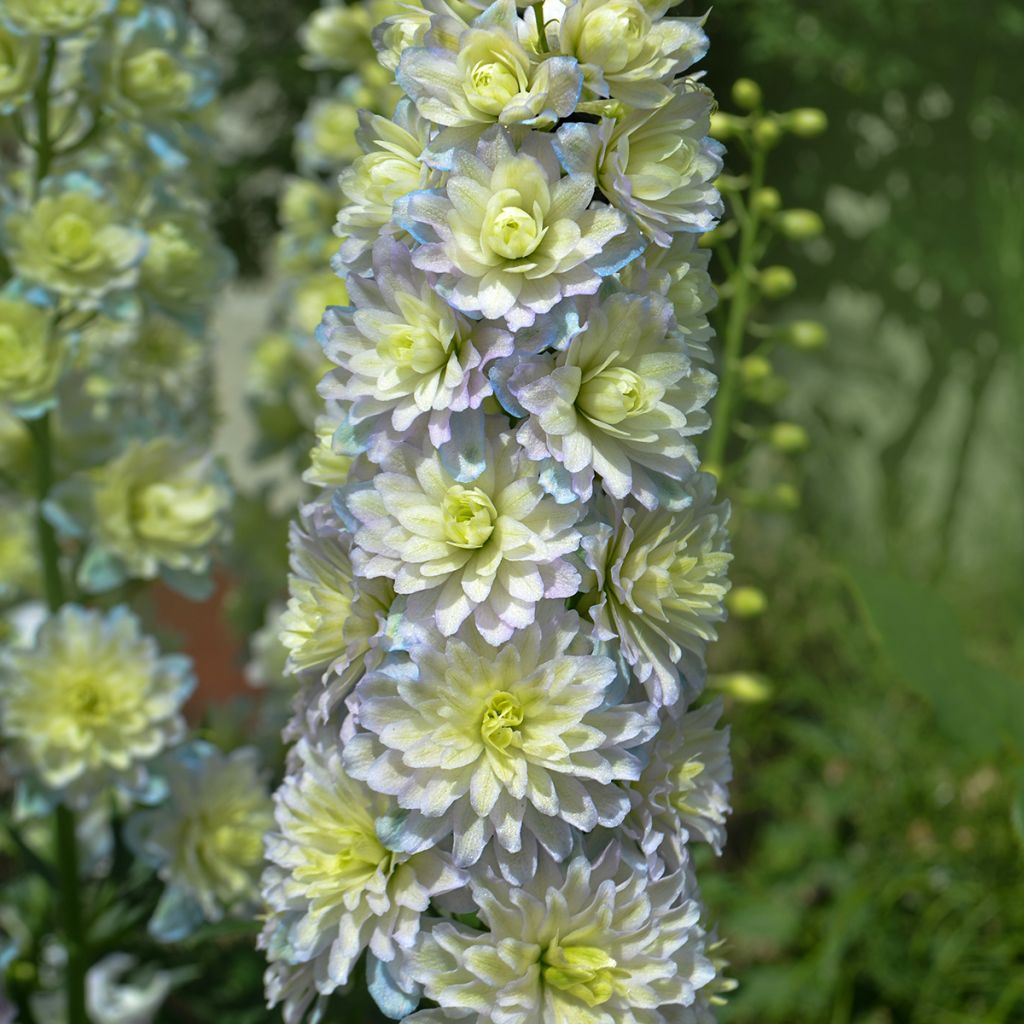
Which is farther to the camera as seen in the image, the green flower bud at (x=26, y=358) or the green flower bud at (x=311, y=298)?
the green flower bud at (x=311, y=298)

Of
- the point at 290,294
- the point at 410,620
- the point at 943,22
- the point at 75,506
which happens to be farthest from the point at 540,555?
the point at 943,22

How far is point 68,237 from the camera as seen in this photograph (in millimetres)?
989

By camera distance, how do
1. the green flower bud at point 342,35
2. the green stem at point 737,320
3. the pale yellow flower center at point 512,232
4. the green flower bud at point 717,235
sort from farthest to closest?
the green flower bud at point 342,35 < the green stem at point 737,320 < the green flower bud at point 717,235 < the pale yellow flower center at point 512,232

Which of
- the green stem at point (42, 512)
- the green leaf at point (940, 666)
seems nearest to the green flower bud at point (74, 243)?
the green stem at point (42, 512)

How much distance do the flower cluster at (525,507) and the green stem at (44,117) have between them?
19.9 inches

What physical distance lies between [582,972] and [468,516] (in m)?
0.21

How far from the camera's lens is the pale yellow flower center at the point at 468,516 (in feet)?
1.88

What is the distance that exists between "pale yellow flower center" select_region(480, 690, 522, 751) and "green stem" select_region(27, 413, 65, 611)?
61 centimetres

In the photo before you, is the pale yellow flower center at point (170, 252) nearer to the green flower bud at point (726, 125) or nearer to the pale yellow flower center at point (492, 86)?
the green flower bud at point (726, 125)

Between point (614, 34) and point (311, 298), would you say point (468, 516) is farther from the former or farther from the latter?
point (311, 298)

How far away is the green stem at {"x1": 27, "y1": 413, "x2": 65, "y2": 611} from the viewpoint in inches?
41.6

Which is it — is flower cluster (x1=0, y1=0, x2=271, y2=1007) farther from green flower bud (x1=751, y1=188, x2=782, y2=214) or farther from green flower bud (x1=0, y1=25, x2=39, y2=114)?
green flower bud (x1=751, y1=188, x2=782, y2=214)

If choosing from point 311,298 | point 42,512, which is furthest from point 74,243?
point 311,298

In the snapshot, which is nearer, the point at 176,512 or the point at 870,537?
the point at 176,512
